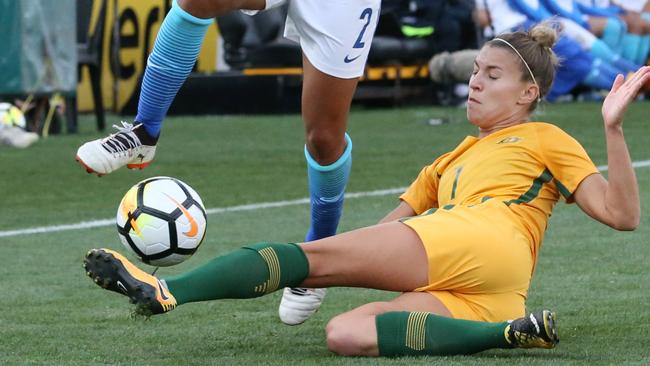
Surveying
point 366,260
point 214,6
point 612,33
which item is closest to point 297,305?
point 366,260

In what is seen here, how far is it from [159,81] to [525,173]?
116cm

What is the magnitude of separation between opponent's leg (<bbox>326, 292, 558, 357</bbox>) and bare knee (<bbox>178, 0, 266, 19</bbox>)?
995 millimetres

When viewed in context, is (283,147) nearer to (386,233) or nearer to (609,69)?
(609,69)

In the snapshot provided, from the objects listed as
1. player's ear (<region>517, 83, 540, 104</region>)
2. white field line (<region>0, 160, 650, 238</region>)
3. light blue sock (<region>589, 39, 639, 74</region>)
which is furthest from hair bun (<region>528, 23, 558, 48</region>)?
light blue sock (<region>589, 39, 639, 74</region>)

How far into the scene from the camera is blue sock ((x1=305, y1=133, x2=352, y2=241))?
5.03 meters

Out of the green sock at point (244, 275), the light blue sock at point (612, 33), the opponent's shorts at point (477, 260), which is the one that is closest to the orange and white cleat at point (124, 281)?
the green sock at point (244, 275)

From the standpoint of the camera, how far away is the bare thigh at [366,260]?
13.3ft

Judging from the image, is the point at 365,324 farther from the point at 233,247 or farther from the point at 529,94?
the point at 233,247

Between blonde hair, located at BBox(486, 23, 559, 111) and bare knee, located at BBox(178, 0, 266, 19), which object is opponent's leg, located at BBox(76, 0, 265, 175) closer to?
bare knee, located at BBox(178, 0, 266, 19)

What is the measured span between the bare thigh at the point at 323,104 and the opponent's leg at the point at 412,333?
859mm

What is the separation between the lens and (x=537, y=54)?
14.5 feet

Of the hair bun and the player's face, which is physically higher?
the hair bun

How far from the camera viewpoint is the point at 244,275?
3938 millimetres

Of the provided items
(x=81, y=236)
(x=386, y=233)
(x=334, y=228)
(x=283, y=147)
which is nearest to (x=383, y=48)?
(x=283, y=147)
